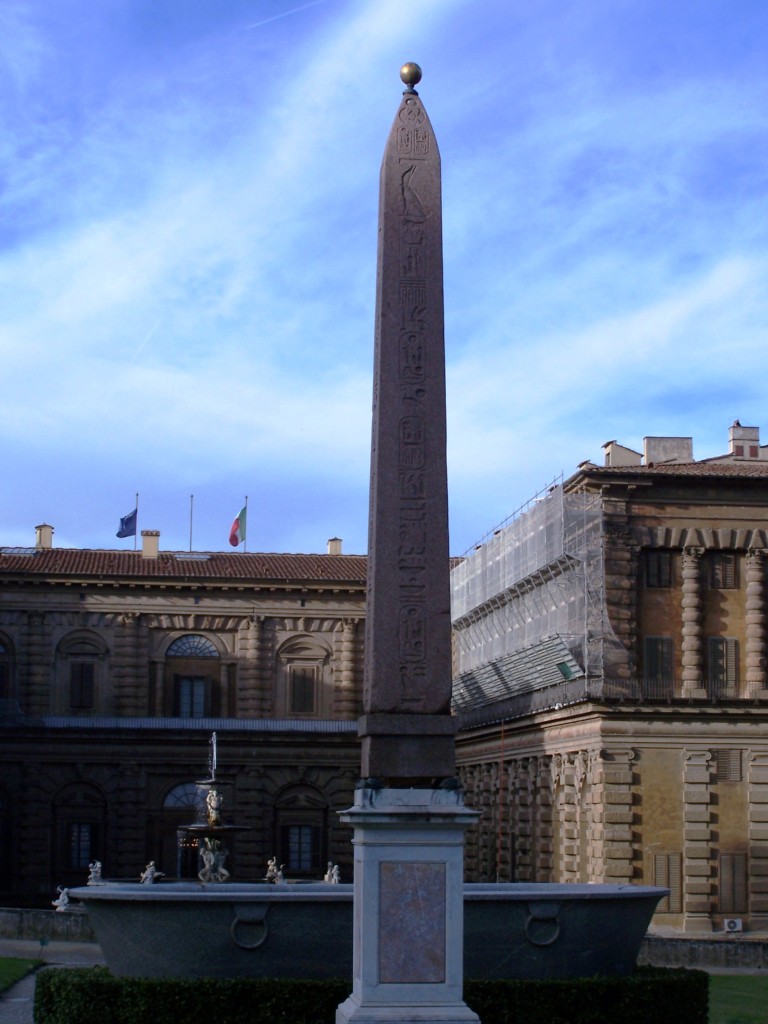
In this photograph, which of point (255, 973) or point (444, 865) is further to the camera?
point (255, 973)

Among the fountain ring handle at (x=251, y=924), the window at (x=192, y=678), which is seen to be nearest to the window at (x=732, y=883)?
the fountain ring handle at (x=251, y=924)

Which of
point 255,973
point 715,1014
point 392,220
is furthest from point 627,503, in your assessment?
point 392,220

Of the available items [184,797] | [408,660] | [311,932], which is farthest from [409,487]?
[184,797]

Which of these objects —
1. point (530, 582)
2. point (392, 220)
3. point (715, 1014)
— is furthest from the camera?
point (530, 582)

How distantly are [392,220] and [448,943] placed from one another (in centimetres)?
585

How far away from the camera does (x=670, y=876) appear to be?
33.9m

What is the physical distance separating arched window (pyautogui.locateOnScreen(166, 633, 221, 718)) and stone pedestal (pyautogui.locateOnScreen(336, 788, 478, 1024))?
39.3m

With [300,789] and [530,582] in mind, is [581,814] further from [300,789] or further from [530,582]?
[300,789]

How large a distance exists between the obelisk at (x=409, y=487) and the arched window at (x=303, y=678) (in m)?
39.0

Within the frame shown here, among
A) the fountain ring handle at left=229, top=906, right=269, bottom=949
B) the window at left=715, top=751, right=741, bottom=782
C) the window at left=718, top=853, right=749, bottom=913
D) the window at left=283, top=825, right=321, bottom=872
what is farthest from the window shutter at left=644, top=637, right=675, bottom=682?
the fountain ring handle at left=229, top=906, right=269, bottom=949

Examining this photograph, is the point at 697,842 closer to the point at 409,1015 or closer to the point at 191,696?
the point at 191,696

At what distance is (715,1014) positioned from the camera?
18.6 meters

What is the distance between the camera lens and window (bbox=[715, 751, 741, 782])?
34312 mm

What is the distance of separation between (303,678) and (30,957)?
25.1m
